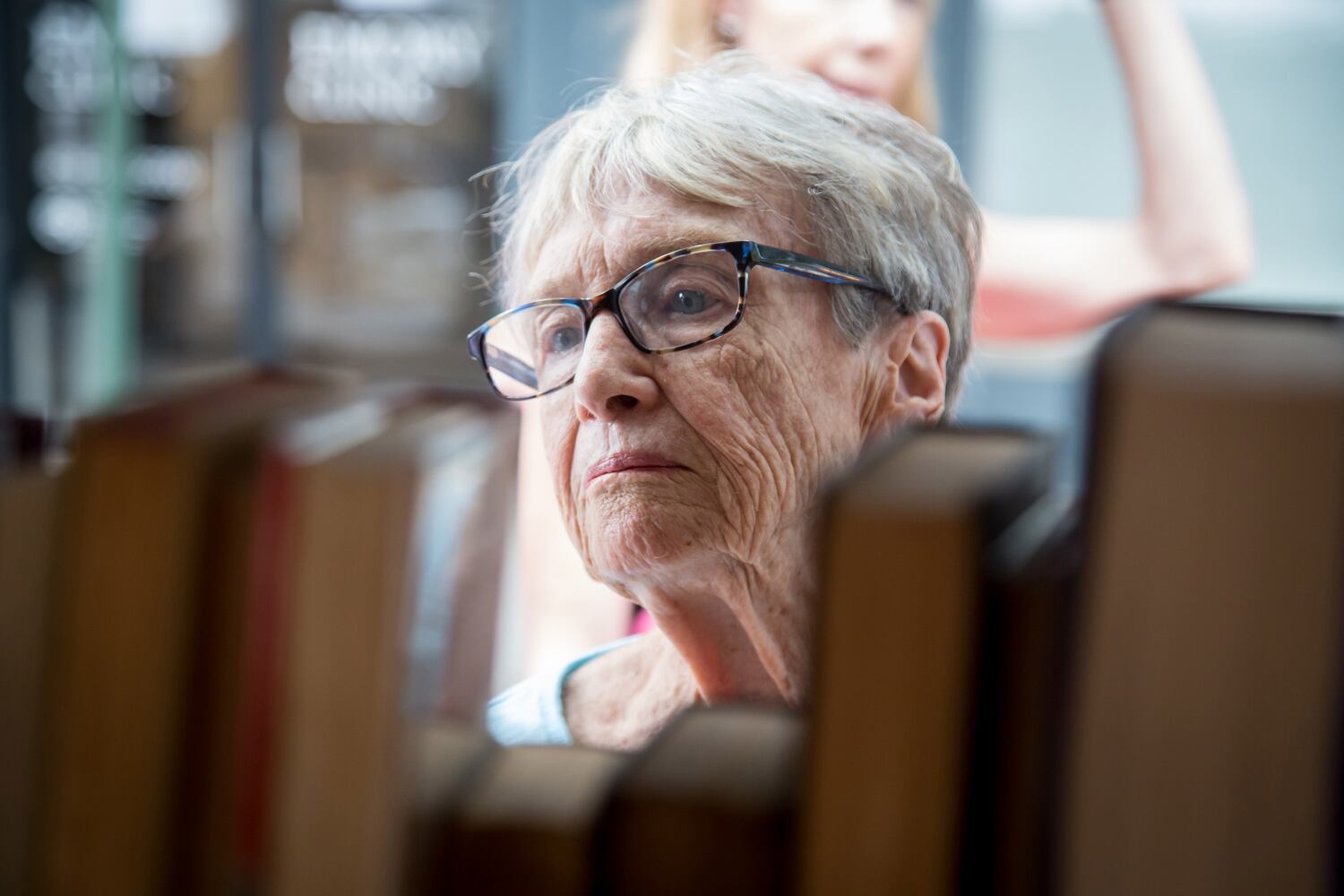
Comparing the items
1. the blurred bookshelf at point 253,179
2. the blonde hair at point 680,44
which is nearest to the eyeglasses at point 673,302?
the blonde hair at point 680,44

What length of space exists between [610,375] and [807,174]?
0.17 meters

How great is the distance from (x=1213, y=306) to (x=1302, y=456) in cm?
8

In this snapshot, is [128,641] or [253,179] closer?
[128,641]

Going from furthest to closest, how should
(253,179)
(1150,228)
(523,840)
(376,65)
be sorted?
(376,65), (253,179), (1150,228), (523,840)

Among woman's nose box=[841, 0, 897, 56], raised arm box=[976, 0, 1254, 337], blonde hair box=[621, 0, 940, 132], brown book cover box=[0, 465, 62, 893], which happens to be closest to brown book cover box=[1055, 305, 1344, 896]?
brown book cover box=[0, 465, 62, 893]

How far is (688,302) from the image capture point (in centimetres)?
72

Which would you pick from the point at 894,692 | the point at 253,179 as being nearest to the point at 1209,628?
the point at 894,692

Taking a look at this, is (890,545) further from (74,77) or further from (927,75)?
(74,77)

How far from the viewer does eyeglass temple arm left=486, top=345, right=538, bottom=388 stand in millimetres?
772

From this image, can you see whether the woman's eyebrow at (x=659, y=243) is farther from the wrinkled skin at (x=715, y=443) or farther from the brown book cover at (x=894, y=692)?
the brown book cover at (x=894, y=692)

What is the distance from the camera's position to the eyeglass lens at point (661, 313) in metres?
0.71

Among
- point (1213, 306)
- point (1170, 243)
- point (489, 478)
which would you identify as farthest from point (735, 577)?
point (1170, 243)

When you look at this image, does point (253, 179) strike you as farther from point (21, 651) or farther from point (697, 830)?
point (697, 830)

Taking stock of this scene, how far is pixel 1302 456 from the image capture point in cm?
36
